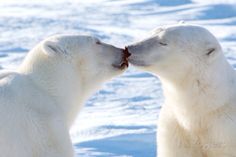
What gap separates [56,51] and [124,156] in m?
2.33

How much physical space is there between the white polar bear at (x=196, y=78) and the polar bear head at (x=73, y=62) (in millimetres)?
259

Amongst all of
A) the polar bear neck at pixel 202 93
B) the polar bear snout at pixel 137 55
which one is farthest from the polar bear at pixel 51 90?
the polar bear neck at pixel 202 93

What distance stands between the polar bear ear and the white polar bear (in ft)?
1.51

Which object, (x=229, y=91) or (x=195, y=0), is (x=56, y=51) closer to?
(x=229, y=91)

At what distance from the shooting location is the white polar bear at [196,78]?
19.8ft

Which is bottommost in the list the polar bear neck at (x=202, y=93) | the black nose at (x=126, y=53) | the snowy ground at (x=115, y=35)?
the snowy ground at (x=115, y=35)

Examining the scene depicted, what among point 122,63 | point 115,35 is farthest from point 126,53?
point 115,35

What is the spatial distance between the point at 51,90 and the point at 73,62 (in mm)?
302

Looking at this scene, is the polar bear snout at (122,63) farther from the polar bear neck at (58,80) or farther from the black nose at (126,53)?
the polar bear neck at (58,80)

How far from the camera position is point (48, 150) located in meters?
5.67

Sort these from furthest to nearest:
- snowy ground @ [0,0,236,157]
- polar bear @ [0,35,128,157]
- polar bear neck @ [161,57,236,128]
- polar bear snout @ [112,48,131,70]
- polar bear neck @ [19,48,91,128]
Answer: snowy ground @ [0,0,236,157] → polar bear snout @ [112,48,131,70] → polar bear neck @ [161,57,236,128] → polar bear neck @ [19,48,91,128] → polar bear @ [0,35,128,157]

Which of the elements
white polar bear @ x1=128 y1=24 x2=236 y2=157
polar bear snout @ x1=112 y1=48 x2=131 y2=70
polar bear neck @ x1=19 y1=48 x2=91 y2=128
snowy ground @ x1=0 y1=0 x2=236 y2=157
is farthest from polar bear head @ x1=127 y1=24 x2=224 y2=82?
snowy ground @ x1=0 y1=0 x2=236 y2=157

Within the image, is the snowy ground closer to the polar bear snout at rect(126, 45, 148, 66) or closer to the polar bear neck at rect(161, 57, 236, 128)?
the polar bear snout at rect(126, 45, 148, 66)

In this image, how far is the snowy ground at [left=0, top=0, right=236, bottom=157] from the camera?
880cm
